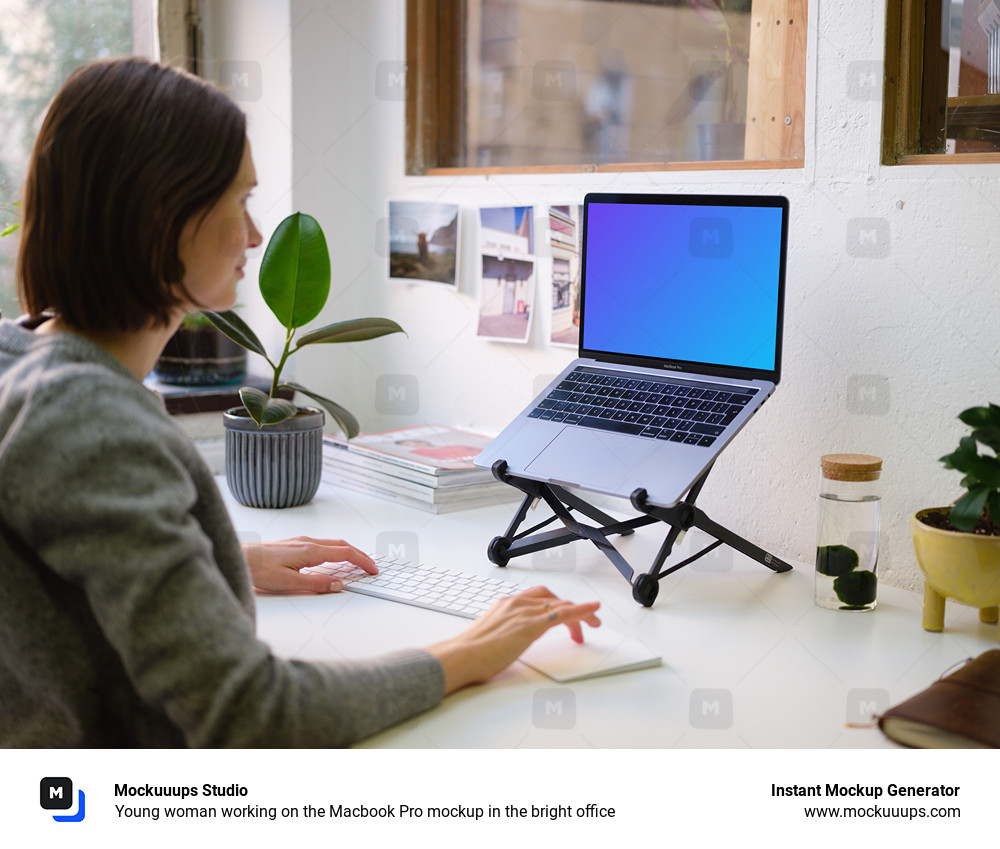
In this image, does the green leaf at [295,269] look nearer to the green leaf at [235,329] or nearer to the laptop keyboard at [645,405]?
Result: the green leaf at [235,329]

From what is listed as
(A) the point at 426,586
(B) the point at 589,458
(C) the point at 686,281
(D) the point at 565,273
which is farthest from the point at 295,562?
(D) the point at 565,273

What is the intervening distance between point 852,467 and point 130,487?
78cm

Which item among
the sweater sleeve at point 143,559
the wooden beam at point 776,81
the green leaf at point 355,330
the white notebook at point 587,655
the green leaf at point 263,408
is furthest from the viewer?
the green leaf at point 355,330

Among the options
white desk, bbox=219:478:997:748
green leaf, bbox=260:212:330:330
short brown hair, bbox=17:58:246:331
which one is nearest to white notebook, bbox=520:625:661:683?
white desk, bbox=219:478:997:748

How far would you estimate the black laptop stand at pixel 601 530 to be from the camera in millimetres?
1183

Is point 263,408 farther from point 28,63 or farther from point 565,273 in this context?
point 28,63

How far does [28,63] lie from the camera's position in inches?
72.2

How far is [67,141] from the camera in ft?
2.57

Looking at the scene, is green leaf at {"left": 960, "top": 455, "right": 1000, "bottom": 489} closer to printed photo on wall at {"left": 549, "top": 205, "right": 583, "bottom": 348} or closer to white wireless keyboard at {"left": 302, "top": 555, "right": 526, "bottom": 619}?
white wireless keyboard at {"left": 302, "top": 555, "right": 526, "bottom": 619}

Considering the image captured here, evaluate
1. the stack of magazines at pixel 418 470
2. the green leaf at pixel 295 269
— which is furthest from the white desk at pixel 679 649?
the green leaf at pixel 295 269

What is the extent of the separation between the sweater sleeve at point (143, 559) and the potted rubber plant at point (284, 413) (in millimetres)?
739

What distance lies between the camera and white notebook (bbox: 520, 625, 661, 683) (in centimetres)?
93

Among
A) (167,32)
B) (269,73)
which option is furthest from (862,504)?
(167,32)
